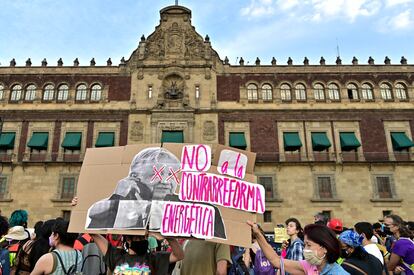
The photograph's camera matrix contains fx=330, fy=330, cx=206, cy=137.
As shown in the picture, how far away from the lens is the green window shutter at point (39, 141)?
2637cm

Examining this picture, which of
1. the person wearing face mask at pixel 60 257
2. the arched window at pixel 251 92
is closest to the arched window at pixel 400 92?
the arched window at pixel 251 92

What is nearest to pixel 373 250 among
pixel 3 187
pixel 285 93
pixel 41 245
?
pixel 41 245

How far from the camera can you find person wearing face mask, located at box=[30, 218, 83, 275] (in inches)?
148

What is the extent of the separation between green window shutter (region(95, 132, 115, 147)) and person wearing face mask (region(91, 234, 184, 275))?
2363cm

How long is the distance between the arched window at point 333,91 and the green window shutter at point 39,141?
956 inches

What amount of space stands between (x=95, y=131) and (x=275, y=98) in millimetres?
15526

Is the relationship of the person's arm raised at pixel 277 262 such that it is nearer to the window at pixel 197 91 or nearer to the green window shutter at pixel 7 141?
the window at pixel 197 91

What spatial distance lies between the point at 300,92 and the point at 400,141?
8.93 m

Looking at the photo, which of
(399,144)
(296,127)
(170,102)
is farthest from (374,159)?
(170,102)

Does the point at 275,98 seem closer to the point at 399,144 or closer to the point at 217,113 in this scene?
the point at 217,113

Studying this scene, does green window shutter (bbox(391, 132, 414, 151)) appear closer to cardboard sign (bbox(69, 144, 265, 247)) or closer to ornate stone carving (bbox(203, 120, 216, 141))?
ornate stone carving (bbox(203, 120, 216, 141))

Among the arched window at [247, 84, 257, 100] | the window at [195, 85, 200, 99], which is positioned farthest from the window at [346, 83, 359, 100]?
the window at [195, 85, 200, 99]

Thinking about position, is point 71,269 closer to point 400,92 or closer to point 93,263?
point 93,263

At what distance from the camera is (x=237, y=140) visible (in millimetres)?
26953
